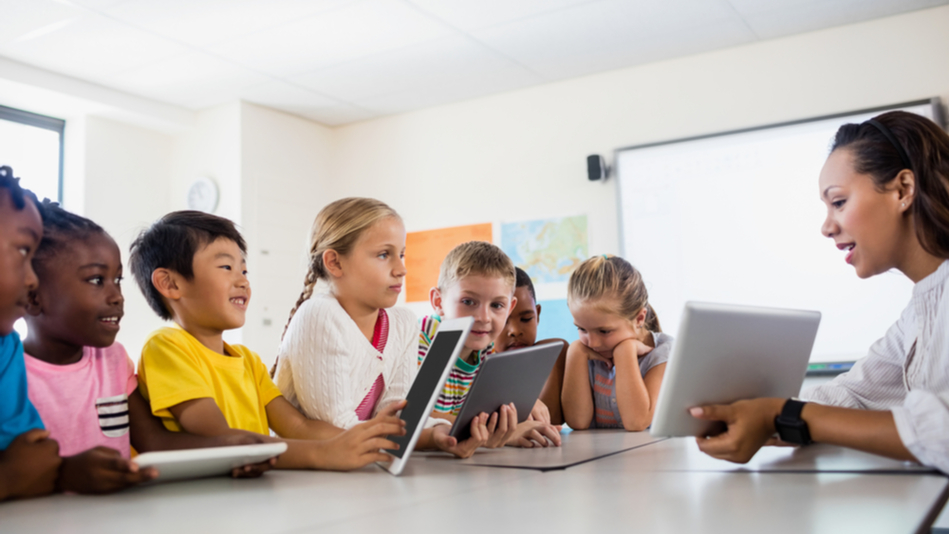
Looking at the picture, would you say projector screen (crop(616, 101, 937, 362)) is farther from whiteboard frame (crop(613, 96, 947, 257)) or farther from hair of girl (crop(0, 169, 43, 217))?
hair of girl (crop(0, 169, 43, 217))

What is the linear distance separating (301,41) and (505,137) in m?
1.35

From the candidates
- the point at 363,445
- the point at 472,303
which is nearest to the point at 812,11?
the point at 472,303

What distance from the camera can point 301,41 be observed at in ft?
11.5

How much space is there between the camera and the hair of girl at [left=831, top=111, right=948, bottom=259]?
1.12 meters

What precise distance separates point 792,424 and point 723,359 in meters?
0.13

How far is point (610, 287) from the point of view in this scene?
6.46ft

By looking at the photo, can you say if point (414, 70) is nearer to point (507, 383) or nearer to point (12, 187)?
point (507, 383)

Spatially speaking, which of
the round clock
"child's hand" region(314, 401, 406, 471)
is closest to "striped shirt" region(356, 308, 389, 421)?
"child's hand" region(314, 401, 406, 471)

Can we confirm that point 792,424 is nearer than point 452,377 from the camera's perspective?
Yes

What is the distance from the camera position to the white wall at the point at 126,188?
4035mm

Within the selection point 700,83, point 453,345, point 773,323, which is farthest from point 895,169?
point 700,83

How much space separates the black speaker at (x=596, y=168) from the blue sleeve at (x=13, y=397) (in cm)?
327

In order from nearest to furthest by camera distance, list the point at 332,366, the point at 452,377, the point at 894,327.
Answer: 1. the point at 894,327
2. the point at 332,366
3. the point at 452,377

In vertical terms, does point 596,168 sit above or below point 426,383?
above
